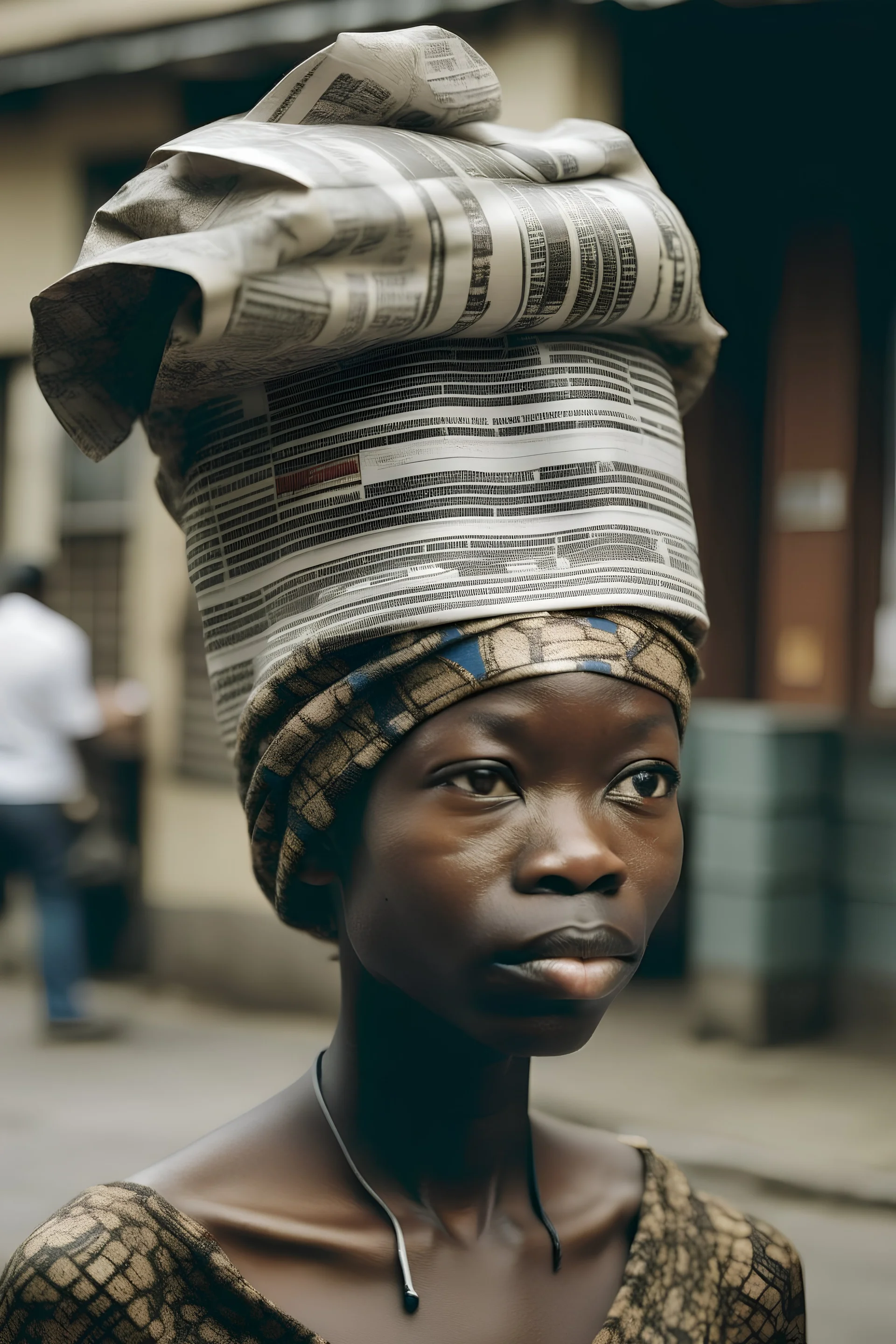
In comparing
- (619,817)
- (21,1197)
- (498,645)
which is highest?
(498,645)

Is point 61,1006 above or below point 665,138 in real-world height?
below

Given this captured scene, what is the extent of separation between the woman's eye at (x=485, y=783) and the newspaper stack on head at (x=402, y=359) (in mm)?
139

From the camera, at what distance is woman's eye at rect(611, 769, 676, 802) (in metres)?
1.36

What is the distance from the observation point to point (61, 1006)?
20.3 ft

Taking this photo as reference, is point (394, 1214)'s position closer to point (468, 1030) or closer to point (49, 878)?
point (468, 1030)

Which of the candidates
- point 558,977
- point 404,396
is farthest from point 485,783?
point 404,396

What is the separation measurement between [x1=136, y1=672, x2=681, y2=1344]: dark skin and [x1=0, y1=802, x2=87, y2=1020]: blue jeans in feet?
15.3

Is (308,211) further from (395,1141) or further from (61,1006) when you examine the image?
(61,1006)

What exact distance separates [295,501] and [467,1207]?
2.42 feet

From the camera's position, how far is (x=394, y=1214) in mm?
1473

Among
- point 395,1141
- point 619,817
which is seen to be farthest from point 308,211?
point 395,1141

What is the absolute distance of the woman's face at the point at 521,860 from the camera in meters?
1.26

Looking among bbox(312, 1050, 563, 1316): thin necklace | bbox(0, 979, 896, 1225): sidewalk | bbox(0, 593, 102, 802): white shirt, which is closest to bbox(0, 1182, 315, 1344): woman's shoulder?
bbox(312, 1050, 563, 1316): thin necklace

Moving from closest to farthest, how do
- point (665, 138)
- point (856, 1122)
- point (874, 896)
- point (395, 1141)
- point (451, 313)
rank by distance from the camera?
1. point (451, 313)
2. point (395, 1141)
3. point (856, 1122)
4. point (874, 896)
5. point (665, 138)
